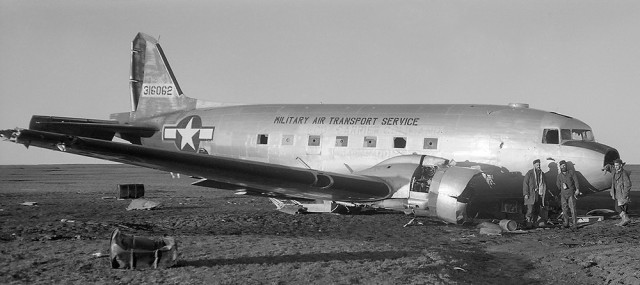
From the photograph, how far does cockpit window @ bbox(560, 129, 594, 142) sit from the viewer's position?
17.3 metres

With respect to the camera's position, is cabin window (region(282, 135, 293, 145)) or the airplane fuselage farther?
cabin window (region(282, 135, 293, 145))

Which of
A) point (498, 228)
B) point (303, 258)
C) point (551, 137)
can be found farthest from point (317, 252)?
point (551, 137)

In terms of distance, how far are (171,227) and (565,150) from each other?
1058 cm

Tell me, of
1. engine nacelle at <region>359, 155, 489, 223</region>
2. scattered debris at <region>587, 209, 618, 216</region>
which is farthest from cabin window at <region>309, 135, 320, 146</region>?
scattered debris at <region>587, 209, 618, 216</region>

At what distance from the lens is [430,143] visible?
18.3m

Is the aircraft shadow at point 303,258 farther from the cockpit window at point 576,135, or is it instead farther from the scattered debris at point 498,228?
the cockpit window at point 576,135

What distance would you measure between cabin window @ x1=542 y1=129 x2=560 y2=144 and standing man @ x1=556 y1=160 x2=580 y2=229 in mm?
970

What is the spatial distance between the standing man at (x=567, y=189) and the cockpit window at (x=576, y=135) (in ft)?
4.09

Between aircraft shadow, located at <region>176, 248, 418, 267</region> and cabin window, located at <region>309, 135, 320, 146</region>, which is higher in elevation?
cabin window, located at <region>309, 135, 320, 146</region>

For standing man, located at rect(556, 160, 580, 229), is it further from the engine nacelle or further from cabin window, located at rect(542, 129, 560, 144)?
the engine nacelle

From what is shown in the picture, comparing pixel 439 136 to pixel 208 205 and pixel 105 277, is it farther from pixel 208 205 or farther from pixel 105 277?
pixel 105 277

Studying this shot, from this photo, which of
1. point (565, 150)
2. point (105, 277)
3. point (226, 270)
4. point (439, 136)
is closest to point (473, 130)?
point (439, 136)

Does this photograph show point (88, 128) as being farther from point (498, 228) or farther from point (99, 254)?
point (498, 228)

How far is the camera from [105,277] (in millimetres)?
8820
